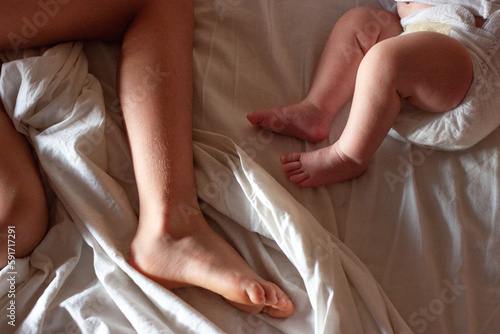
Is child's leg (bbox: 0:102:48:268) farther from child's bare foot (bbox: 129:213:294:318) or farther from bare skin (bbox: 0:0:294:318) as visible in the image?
child's bare foot (bbox: 129:213:294:318)

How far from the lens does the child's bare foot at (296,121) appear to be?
89cm

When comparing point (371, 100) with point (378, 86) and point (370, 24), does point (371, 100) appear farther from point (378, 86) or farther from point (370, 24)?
point (370, 24)

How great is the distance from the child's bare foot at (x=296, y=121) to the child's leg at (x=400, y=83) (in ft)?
0.27

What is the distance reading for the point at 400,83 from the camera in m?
0.79

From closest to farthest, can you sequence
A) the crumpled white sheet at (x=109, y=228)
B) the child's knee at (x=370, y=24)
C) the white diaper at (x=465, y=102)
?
the crumpled white sheet at (x=109, y=228), the white diaper at (x=465, y=102), the child's knee at (x=370, y=24)

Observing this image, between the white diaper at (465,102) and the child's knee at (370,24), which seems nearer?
the white diaper at (465,102)

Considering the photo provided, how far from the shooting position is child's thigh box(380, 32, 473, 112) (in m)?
0.79

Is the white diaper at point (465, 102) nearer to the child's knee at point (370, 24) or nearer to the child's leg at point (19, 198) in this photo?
the child's knee at point (370, 24)

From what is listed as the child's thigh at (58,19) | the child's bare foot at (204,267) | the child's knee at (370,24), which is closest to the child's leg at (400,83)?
the child's knee at (370,24)

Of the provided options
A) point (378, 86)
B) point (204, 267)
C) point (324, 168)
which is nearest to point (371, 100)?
point (378, 86)

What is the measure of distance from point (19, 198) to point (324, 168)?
19.2 inches

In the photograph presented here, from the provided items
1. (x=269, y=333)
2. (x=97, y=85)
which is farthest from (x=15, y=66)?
(x=269, y=333)

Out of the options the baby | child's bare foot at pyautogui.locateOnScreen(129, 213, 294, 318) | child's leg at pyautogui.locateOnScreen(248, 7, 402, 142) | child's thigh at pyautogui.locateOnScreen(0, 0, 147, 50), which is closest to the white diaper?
the baby

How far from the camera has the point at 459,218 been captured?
796mm
